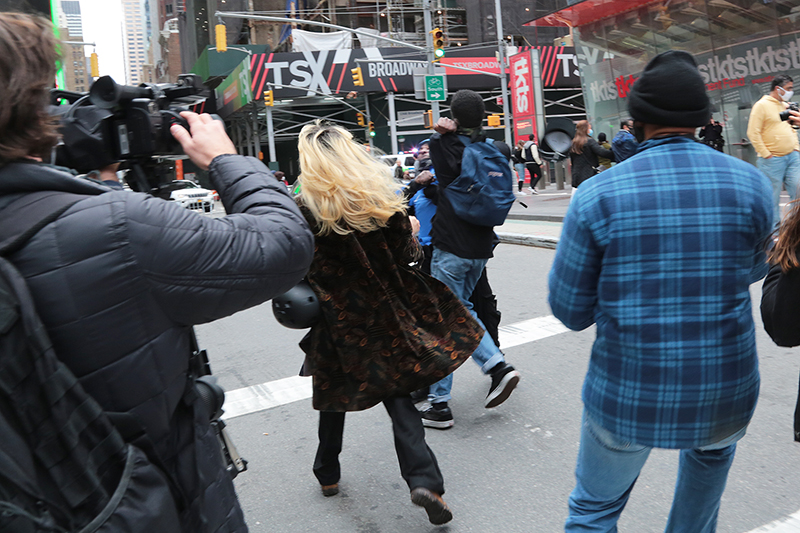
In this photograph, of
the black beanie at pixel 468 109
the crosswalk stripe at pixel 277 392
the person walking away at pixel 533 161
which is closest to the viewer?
the black beanie at pixel 468 109

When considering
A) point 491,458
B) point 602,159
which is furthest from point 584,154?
point 491,458

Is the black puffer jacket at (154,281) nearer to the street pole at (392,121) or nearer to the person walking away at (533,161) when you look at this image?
the person walking away at (533,161)

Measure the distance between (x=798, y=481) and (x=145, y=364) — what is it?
3298 millimetres

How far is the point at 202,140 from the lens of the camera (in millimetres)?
1686

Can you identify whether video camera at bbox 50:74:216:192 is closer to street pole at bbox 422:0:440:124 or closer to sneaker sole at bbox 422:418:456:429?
sneaker sole at bbox 422:418:456:429

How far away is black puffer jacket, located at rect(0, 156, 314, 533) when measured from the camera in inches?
52.7

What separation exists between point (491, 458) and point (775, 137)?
742 centimetres

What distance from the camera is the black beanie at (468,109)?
14.7 ft

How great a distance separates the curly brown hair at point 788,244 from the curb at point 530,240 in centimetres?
888

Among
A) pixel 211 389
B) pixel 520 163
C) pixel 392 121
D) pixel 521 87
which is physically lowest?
pixel 211 389

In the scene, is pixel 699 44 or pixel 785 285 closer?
pixel 785 285

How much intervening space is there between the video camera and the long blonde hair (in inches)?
53.9

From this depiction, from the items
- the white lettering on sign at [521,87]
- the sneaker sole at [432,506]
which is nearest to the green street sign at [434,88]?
the white lettering on sign at [521,87]

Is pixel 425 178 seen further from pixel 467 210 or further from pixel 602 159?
pixel 602 159
